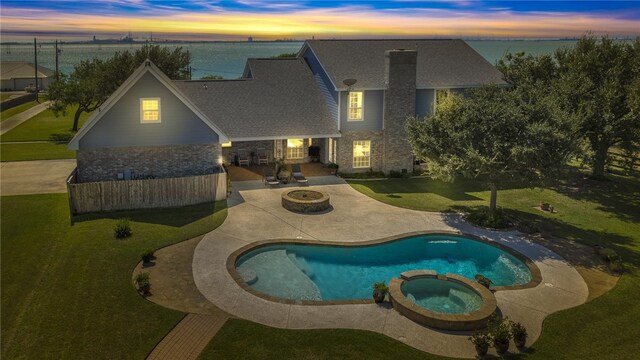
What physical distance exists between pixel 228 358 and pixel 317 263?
29.3 ft

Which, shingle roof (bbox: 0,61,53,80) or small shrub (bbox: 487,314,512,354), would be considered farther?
shingle roof (bbox: 0,61,53,80)

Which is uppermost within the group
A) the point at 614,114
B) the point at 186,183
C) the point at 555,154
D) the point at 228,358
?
the point at 614,114

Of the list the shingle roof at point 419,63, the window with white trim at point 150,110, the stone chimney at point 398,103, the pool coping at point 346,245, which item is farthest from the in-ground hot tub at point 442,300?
the shingle roof at point 419,63

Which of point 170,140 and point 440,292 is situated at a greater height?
point 170,140

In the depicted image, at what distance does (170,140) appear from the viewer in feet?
104

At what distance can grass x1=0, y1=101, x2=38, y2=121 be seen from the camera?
6806 centimetres

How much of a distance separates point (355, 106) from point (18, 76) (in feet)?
291

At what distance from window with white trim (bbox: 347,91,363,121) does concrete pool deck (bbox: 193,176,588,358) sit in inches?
202

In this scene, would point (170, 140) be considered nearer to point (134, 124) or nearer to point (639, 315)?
point (134, 124)

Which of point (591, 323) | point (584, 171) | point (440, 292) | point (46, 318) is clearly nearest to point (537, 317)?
point (591, 323)

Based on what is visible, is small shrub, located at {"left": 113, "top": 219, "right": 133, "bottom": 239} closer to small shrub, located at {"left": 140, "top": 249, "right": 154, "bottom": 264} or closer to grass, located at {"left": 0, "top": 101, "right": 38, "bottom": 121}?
small shrub, located at {"left": 140, "top": 249, "right": 154, "bottom": 264}

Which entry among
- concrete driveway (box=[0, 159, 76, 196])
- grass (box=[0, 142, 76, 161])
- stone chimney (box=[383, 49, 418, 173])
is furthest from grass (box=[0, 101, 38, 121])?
stone chimney (box=[383, 49, 418, 173])

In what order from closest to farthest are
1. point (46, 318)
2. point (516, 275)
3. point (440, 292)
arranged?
point (46, 318) → point (440, 292) → point (516, 275)

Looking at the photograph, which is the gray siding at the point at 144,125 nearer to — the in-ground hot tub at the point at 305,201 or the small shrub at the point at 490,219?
the in-ground hot tub at the point at 305,201
